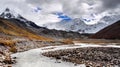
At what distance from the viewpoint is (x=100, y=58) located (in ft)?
139

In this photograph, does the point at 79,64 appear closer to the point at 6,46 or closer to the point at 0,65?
the point at 0,65

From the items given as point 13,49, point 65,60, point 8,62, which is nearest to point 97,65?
point 65,60

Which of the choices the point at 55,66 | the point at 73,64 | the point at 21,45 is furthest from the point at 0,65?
the point at 21,45

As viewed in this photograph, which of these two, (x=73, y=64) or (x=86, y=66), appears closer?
(x=86, y=66)

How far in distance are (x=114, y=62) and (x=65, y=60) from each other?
792cm

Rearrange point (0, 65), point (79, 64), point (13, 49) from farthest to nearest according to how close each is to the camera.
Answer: point (13, 49) < point (79, 64) < point (0, 65)

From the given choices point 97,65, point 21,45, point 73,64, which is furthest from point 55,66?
point 21,45

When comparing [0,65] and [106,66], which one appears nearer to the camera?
[0,65]

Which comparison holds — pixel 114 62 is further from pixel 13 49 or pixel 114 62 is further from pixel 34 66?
pixel 13 49

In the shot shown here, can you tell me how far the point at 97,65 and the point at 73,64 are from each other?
388cm

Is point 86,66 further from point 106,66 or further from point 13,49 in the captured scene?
point 13,49

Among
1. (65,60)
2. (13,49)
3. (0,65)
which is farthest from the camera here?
(13,49)

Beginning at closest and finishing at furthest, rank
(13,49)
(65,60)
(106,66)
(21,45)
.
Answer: (106,66) → (65,60) → (13,49) → (21,45)

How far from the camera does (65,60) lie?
4069cm
